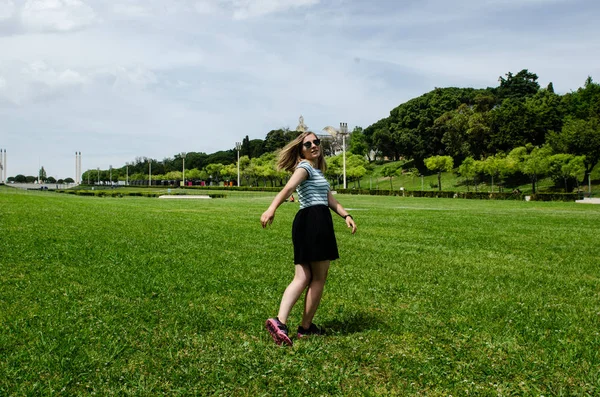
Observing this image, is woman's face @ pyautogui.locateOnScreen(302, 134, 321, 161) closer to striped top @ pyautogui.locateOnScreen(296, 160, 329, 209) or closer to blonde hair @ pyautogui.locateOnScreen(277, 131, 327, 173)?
blonde hair @ pyautogui.locateOnScreen(277, 131, 327, 173)

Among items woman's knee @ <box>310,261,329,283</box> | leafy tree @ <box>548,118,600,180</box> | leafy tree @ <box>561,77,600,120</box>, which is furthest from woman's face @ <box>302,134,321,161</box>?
leafy tree @ <box>561,77,600,120</box>

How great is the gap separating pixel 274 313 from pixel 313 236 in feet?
4.96

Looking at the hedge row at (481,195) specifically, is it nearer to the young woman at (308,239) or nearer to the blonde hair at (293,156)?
the blonde hair at (293,156)

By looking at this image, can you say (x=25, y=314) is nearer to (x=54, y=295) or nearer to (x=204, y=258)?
(x=54, y=295)

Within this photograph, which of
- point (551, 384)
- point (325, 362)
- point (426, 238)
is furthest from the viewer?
point (426, 238)

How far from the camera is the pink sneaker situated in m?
4.91

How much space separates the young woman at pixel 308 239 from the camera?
16.5 feet

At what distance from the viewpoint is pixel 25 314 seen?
19.0 ft

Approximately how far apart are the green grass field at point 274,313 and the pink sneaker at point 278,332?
142 mm

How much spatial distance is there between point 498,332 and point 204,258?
→ 603 cm

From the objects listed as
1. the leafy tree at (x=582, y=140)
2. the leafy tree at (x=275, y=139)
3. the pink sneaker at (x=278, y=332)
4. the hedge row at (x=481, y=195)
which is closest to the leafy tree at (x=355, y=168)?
the hedge row at (x=481, y=195)

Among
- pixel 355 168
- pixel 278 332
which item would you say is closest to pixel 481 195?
pixel 355 168

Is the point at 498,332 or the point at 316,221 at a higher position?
the point at 316,221

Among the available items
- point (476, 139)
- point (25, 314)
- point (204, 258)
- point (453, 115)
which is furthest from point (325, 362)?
point (453, 115)
